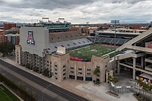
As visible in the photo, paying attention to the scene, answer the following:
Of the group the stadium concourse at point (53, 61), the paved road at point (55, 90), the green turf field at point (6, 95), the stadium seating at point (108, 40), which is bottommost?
the green turf field at point (6, 95)

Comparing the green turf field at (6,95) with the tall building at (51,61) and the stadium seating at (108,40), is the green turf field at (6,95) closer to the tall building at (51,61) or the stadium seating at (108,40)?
the tall building at (51,61)

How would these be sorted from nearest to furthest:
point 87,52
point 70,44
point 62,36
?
point 87,52 < point 70,44 < point 62,36

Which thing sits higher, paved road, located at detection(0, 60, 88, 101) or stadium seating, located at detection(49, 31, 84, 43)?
stadium seating, located at detection(49, 31, 84, 43)

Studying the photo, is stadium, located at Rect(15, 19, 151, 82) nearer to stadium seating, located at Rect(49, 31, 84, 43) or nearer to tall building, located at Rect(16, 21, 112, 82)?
tall building, located at Rect(16, 21, 112, 82)

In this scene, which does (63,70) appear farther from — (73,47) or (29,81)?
(73,47)

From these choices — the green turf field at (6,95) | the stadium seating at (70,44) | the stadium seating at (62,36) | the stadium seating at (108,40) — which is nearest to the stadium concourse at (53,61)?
the stadium seating at (70,44)

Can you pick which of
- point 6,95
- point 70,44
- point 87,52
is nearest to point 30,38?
point 6,95

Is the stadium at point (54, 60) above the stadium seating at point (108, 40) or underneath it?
underneath

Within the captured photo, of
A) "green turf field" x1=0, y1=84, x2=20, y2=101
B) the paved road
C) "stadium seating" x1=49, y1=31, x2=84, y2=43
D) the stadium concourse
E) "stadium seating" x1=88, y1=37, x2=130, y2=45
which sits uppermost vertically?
"stadium seating" x1=49, y1=31, x2=84, y2=43

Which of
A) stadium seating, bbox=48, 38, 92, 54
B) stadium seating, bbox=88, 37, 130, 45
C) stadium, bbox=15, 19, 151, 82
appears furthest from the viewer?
stadium seating, bbox=88, 37, 130, 45

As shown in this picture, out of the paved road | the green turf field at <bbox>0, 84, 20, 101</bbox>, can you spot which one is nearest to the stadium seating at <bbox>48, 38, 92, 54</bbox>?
the paved road

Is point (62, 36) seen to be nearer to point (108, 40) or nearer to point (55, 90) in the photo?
point (108, 40)
